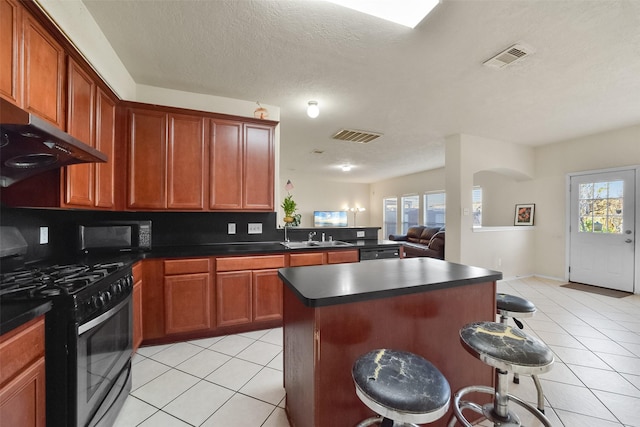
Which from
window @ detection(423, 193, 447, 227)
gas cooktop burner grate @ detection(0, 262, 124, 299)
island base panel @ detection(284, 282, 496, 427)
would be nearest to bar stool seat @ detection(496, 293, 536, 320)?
island base panel @ detection(284, 282, 496, 427)

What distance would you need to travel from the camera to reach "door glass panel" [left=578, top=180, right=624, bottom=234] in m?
4.11

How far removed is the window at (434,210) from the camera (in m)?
7.59

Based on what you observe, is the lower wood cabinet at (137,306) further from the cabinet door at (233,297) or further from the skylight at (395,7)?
the skylight at (395,7)

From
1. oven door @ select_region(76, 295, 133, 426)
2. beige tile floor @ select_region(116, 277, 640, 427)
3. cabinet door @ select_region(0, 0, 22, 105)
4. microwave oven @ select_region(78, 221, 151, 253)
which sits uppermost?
cabinet door @ select_region(0, 0, 22, 105)

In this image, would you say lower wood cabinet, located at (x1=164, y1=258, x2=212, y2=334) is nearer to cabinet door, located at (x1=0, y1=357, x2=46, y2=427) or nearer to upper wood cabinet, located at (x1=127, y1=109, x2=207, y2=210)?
upper wood cabinet, located at (x1=127, y1=109, x2=207, y2=210)

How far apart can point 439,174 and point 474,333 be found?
23.0 feet

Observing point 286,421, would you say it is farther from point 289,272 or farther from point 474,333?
point 474,333

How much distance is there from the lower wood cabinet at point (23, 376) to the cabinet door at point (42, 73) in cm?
113

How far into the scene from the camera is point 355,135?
14.8 feet

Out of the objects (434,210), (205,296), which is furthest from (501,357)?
(434,210)

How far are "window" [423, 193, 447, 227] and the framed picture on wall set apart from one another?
2.16 m

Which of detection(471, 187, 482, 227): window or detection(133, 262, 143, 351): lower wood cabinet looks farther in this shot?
detection(471, 187, 482, 227): window

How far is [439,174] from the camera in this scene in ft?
24.5

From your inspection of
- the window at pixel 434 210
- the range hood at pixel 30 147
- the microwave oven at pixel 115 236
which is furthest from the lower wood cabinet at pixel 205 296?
the window at pixel 434 210
